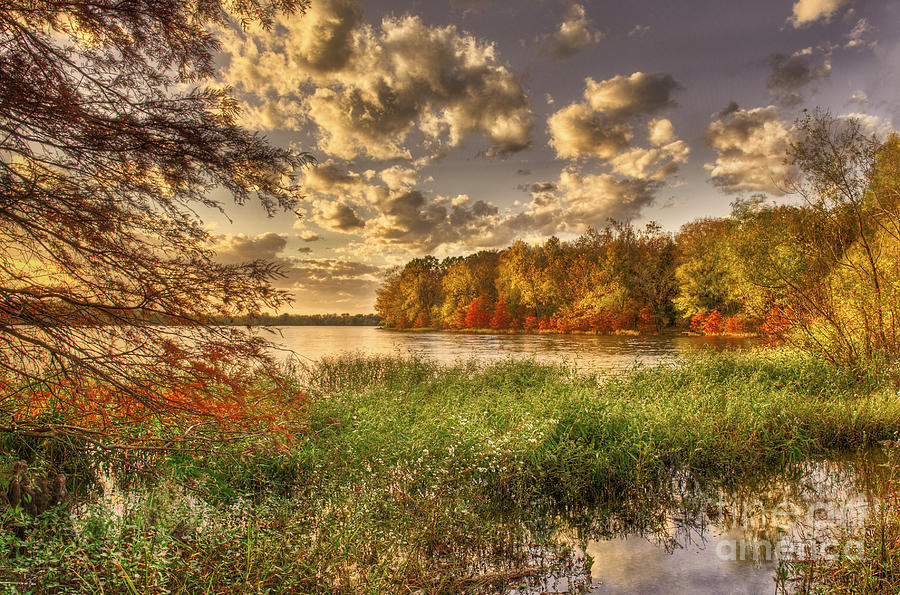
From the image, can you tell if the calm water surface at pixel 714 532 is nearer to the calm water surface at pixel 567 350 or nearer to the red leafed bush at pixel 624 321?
the calm water surface at pixel 567 350

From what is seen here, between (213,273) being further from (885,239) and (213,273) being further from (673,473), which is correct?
(885,239)

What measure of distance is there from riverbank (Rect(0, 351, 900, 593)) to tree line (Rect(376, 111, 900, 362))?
11.8 ft

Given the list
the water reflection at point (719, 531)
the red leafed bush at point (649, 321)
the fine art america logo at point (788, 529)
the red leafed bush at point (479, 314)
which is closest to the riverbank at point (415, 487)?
the water reflection at point (719, 531)

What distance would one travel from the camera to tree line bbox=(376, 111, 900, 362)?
1318 cm

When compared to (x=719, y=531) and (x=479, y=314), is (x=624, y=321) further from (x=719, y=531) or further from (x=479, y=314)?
(x=719, y=531)

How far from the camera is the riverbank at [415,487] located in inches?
151

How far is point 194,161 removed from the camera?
521cm

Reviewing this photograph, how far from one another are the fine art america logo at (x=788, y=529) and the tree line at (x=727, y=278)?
9.89 meters

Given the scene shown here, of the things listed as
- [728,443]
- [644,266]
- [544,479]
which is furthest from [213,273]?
[644,266]

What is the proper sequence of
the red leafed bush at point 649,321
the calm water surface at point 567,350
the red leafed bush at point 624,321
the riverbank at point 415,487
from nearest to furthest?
1. the riverbank at point 415,487
2. the calm water surface at point 567,350
3. the red leafed bush at point 624,321
4. the red leafed bush at point 649,321

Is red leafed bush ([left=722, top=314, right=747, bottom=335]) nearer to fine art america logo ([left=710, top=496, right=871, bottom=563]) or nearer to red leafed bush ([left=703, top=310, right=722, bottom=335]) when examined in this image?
red leafed bush ([left=703, top=310, right=722, bottom=335])

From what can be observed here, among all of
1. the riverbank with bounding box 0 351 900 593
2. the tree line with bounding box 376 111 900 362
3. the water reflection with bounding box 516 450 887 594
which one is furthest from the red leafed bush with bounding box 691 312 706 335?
the water reflection with bounding box 516 450 887 594

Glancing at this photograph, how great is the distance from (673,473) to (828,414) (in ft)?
15.8

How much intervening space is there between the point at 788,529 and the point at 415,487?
5.03 metres
